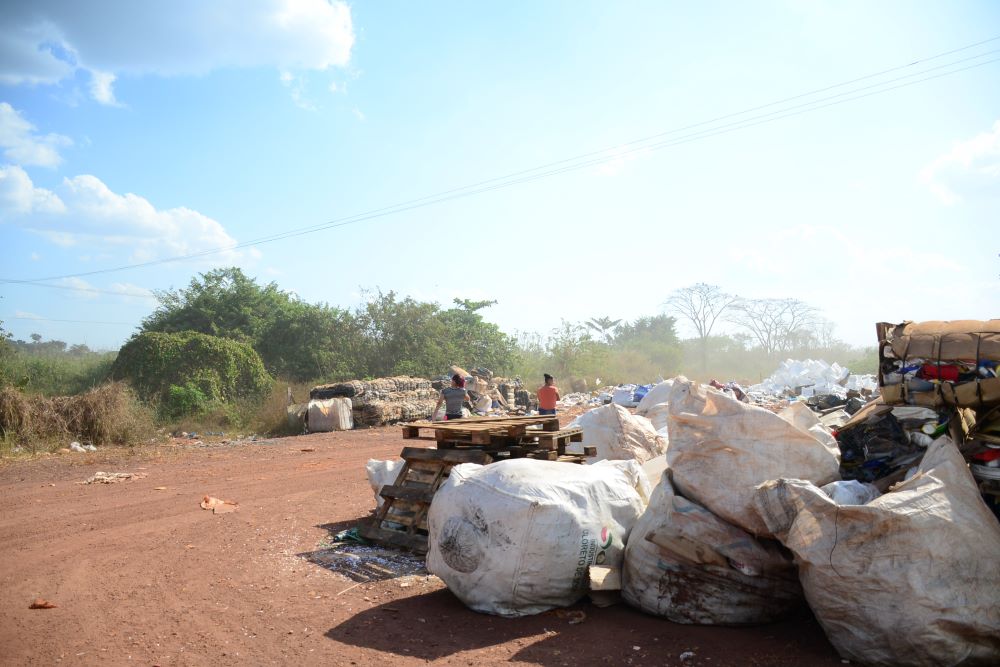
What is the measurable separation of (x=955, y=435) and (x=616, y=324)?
37.9m

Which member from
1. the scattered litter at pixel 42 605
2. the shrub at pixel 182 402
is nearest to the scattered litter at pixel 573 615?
the scattered litter at pixel 42 605

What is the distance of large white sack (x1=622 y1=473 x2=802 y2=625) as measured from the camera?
11.1 ft

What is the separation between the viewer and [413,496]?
16.7 ft

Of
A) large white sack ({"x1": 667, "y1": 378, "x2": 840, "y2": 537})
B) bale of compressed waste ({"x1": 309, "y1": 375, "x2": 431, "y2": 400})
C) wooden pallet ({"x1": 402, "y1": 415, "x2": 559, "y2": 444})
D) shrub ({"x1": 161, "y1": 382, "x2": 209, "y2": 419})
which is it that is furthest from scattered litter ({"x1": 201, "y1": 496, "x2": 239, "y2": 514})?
shrub ({"x1": 161, "y1": 382, "x2": 209, "y2": 419})

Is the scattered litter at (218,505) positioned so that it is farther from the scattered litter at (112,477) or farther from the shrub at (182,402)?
the shrub at (182,402)

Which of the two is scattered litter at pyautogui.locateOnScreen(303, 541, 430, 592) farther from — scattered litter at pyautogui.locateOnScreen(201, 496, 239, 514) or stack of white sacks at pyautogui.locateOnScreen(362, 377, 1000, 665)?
scattered litter at pyautogui.locateOnScreen(201, 496, 239, 514)

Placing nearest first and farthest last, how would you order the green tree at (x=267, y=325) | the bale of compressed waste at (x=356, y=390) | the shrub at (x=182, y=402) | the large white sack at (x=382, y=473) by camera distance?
1. the large white sack at (x=382, y=473)
2. the shrub at (x=182, y=402)
3. the bale of compressed waste at (x=356, y=390)
4. the green tree at (x=267, y=325)

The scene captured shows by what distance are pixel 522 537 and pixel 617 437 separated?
279 centimetres

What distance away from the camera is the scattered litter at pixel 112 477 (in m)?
8.05

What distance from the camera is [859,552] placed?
9.45 feet

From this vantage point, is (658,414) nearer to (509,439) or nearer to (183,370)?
(509,439)

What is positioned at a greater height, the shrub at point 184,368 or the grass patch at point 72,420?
the shrub at point 184,368

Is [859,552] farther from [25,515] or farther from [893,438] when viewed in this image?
[25,515]

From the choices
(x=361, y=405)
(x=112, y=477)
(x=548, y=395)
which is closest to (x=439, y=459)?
(x=548, y=395)
